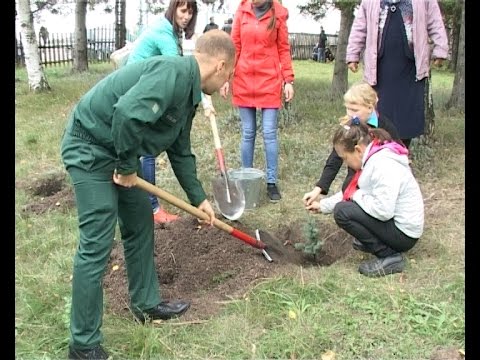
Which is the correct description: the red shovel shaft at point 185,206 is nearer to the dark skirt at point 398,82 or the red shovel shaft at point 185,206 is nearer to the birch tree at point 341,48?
the dark skirt at point 398,82

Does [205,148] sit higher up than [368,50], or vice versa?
[368,50]

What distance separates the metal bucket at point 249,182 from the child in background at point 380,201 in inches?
45.4

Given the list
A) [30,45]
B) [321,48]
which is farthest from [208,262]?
[321,48]

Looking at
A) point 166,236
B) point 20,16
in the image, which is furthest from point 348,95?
point 20,16

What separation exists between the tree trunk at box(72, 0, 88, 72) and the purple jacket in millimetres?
12489

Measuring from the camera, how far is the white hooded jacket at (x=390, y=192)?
3.28 metres

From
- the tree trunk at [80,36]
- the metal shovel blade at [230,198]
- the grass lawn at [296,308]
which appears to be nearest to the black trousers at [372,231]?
the grass lawn at [296,308]

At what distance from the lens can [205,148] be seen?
655 cm

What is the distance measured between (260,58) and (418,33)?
131 cm

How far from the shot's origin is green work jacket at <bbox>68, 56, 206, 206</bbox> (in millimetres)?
2381

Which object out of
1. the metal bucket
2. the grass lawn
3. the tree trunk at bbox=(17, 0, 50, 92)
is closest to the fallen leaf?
the grass lawn

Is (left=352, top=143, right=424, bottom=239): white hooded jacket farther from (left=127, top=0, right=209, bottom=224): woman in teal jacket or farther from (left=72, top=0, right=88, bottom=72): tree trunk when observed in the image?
(left=72, top=0, right=88, bottom=72): tree trunk
